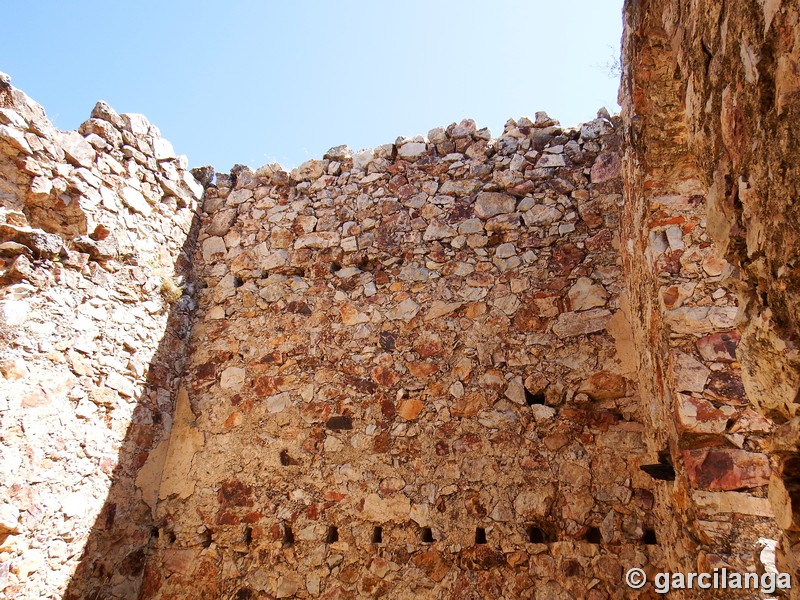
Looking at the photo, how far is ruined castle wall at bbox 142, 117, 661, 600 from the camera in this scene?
2.99 metres

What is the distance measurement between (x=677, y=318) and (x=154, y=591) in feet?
10.7

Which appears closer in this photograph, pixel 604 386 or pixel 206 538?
pixel 604 386

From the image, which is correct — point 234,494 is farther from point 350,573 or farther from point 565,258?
point 565,258

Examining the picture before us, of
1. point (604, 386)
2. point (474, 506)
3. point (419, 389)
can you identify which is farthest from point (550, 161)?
point (474, 506)

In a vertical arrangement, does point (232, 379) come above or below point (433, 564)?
above

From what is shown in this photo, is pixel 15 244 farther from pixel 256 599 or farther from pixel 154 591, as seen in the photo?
pixel 256 599

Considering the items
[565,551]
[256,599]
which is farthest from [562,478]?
[256,599]

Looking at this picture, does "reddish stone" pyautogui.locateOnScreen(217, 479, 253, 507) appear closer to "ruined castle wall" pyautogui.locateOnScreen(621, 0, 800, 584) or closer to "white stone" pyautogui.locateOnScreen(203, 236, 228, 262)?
"white stone" pyautogui.locateOnScreen(203, 236, 228, 262)

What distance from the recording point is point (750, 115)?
1.07m

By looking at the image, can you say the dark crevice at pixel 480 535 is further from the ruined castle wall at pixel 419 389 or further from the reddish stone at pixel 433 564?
the reddish stone at pixel 433 564

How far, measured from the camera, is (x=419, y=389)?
3.45m

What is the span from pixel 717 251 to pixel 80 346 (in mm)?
3248

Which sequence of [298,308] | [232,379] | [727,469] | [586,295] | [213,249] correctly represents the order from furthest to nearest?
1. [213,249]
2. [298,308]
3. [232,379]
4. [586,295]
5. [727,469]

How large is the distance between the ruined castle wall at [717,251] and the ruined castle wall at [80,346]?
3.01 meters
